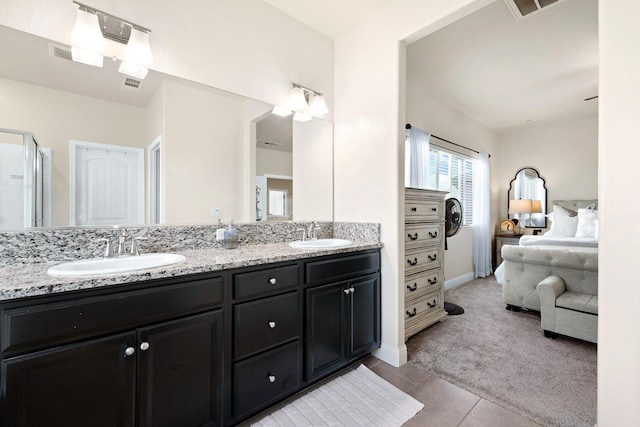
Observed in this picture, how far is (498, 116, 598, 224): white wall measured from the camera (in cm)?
477

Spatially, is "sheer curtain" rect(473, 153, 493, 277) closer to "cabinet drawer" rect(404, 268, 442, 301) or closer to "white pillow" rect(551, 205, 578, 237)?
"white pillow" rect(551, 205, 578, 237)

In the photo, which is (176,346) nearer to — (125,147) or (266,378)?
(266,378)

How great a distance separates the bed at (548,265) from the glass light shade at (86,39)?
3783 millimetres

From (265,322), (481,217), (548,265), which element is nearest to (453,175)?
(481,217)

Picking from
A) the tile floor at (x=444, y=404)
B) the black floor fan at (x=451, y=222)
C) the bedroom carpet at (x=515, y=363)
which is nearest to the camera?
the tile floor at (x=444, y=404)

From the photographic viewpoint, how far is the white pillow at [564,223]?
13.5ft

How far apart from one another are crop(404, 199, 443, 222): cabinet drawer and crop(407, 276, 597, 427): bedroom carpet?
43.1 inches

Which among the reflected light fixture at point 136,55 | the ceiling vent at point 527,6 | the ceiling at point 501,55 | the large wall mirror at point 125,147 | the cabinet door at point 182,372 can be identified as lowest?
the cabinet door at point 182,372

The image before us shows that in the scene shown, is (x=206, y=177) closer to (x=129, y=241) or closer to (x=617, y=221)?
(x=129, y=241)

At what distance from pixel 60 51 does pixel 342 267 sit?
1981 mm

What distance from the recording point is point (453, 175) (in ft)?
14.4

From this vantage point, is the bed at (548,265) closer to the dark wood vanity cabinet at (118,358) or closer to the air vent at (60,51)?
the dark wood vanity cabinet at (118,358)

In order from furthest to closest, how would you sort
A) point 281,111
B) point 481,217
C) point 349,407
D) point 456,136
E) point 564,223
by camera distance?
point 481,217, point 456,136, point 564,223, point 281,111, point 349,407

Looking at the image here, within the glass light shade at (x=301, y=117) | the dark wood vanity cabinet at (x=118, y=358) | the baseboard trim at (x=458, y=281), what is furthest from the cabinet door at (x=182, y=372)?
the baseboard trim at (x=458, y=281)
